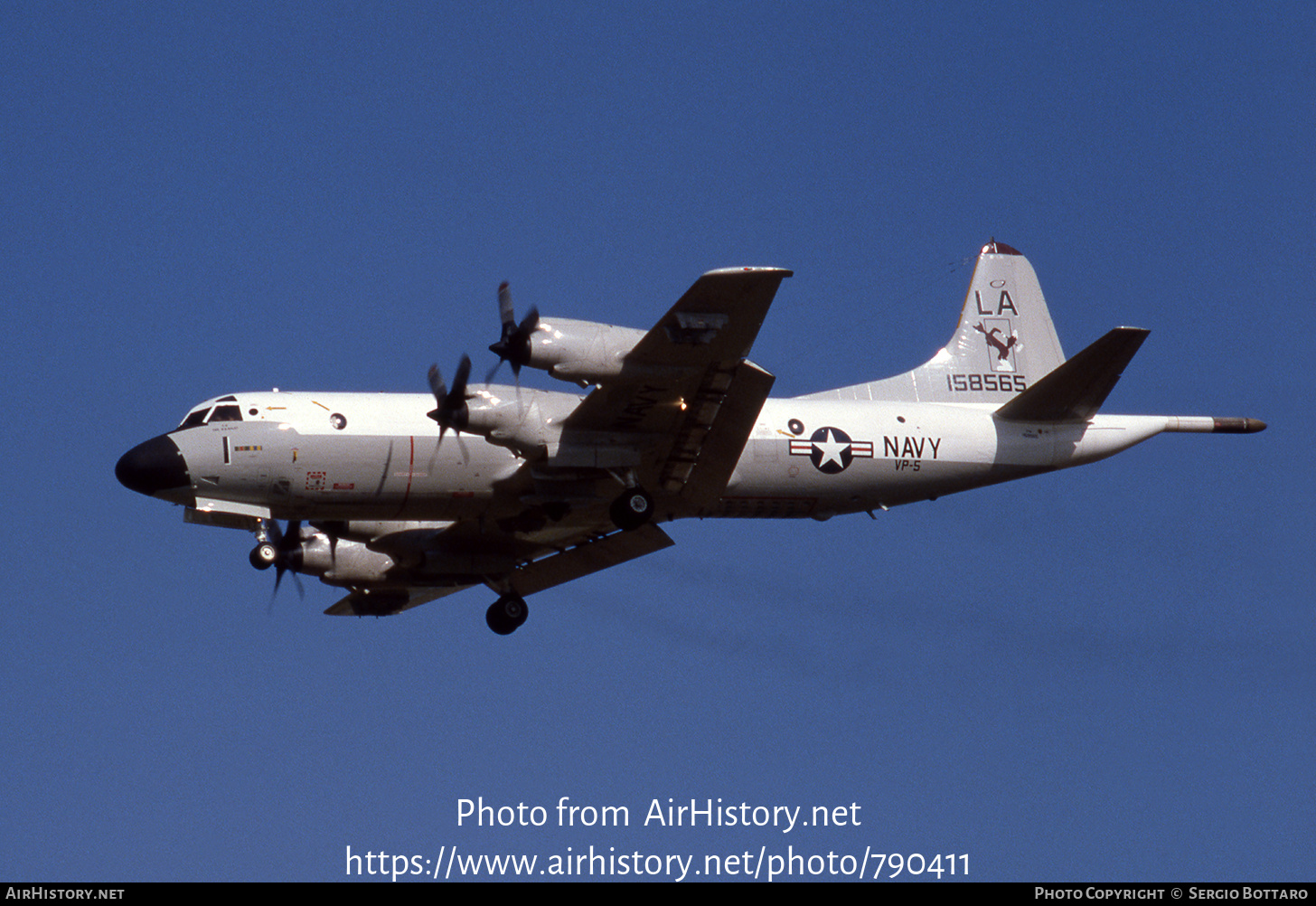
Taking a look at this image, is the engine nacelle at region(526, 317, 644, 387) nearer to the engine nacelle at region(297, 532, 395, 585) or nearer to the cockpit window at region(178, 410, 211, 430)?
the cockpit window at region(178, 410, 211, 430)

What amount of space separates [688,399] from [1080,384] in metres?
7.27

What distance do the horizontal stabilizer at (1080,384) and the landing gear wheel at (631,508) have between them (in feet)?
21.9

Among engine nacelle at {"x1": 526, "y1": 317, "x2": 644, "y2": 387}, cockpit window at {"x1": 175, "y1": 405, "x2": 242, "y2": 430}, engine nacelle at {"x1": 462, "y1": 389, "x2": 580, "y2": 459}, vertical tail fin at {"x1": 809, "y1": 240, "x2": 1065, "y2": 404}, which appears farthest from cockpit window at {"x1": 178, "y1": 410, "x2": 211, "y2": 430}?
vertical tail fin at {"x1": 809, "y1": 240, "x2": 1065, "y2": 404}

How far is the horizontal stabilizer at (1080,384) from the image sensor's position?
84.3 ft

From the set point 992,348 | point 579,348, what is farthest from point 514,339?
point 992,348

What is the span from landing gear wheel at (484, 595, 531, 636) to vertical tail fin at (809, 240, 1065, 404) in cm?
619

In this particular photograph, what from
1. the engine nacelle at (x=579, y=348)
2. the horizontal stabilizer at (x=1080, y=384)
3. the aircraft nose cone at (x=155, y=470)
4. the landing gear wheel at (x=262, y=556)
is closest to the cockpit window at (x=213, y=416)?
the aircraft nose cone at (x=155, y=470)

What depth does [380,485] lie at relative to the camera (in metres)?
23.8

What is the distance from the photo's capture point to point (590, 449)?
23.5 m

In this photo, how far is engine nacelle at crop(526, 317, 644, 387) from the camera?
21641 mm
